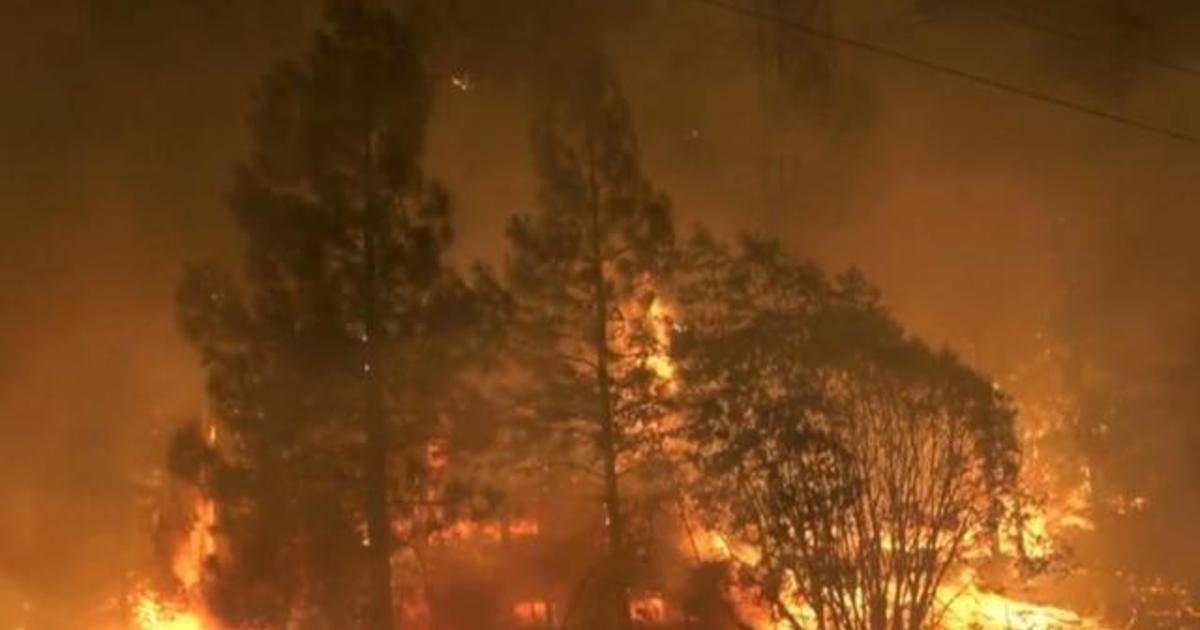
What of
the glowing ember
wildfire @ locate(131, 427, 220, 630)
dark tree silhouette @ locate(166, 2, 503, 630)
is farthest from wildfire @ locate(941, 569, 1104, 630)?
the glowing ember

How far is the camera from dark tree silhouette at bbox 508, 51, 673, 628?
66.1 feet

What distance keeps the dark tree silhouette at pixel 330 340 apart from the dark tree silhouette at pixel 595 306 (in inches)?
48.0

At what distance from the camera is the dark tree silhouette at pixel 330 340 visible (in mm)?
18375

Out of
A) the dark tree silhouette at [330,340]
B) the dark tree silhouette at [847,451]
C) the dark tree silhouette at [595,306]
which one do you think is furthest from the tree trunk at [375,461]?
the dark tree silhouette at [847,451]

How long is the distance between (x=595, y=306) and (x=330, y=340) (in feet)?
13.6

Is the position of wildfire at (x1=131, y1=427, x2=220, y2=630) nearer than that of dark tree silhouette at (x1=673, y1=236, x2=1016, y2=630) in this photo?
No

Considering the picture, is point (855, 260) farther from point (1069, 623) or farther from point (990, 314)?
point (1069, 623)

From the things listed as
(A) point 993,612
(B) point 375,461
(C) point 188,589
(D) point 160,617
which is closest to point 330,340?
(B) point 375,461

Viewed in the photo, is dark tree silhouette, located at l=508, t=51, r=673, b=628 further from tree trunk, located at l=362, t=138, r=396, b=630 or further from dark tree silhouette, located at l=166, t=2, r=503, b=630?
tree trunk, located at l=362, t=138, r=396, b=630

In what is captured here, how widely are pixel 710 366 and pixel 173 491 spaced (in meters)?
12.3

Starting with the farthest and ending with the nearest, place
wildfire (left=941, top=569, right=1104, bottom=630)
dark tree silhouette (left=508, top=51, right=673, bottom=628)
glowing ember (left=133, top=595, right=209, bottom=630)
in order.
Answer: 1. glowing ember (left=133, top=595, right=209, bottom=630)
2. dark tree silhouette (left=508, top=51, right=673, bottom=628)
3. wildfire (left=941, top=569, right=1104, bottom=630)

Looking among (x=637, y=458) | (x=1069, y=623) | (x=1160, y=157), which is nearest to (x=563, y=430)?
(x=637, y=458)

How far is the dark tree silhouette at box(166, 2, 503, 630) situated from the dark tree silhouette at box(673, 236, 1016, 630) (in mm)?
4510

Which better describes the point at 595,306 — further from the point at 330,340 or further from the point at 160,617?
the point at 160,617
